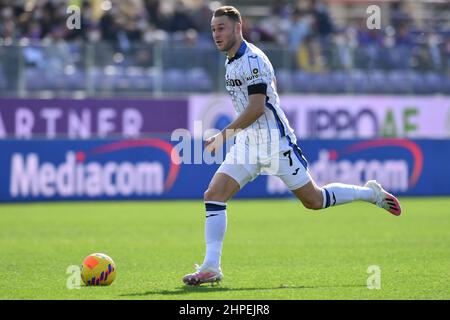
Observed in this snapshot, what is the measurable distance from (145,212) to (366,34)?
10.4 metres

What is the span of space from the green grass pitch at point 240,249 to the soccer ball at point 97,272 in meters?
0.13

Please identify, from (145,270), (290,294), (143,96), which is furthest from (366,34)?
(290,294)

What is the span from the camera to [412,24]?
1089 inches

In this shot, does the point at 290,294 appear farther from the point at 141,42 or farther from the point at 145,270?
the point at 141,42

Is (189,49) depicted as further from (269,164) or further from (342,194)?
(269,164)

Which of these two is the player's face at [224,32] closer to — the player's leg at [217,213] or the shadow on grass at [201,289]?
the player's leg at [217,213]

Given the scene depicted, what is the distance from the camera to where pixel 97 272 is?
9000mm

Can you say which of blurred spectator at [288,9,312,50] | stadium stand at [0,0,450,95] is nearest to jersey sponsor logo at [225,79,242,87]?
stadium stand at [0,0,450,95]

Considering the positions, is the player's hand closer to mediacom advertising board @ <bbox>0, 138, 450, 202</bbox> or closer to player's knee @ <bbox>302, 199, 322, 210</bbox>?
player's knee @ <bbox>302, 199, 322, 210</bbox>

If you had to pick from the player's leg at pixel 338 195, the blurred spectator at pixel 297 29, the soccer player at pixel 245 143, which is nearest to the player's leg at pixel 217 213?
the soccer player at pixel 245 143

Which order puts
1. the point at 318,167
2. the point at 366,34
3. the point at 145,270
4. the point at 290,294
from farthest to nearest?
the point at 366,34 < the point at 318,167 < the point at 145,270 < the point at 290,294

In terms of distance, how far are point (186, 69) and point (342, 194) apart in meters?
13.8

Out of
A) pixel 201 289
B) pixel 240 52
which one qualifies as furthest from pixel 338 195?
pixel 201 289

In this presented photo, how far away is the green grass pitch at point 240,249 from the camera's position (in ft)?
28.4
